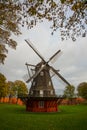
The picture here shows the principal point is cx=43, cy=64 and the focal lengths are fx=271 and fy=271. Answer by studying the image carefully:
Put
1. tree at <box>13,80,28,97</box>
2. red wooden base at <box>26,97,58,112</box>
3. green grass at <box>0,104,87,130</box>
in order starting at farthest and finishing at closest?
tree at <box>13,80,28,97</box> < red wooden base at <box>26,97,58,112</box> < green grass at <box>0,104,87,130</box>

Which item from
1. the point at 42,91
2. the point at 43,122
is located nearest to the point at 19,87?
the point at 42,91

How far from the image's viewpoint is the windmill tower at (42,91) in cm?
4838

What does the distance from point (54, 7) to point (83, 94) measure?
93.2m

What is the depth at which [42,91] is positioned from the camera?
4881cm

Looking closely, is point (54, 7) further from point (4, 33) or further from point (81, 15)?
point (4, 33)

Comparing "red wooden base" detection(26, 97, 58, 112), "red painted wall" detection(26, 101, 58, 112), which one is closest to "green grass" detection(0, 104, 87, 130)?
"red wooden base" detection(26, 97, 58, 112)

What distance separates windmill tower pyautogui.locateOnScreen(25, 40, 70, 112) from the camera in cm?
4838

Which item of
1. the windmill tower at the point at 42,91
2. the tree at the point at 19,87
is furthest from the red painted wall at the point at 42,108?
the tree at the point at 19,87

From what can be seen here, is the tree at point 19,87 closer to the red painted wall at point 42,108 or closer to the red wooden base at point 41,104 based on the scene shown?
the red painted wall at point 42,108

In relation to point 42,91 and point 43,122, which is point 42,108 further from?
point 43,122

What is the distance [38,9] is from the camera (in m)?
11.6

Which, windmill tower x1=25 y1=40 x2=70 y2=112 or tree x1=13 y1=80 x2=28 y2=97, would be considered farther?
tree x1=13 y1=80 x2=28 y2=97

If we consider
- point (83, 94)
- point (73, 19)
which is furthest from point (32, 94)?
point (83, 94)

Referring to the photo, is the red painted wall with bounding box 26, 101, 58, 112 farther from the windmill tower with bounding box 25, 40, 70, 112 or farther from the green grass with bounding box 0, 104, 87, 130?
the green grass with bounding box 0, 104, 87, 130
